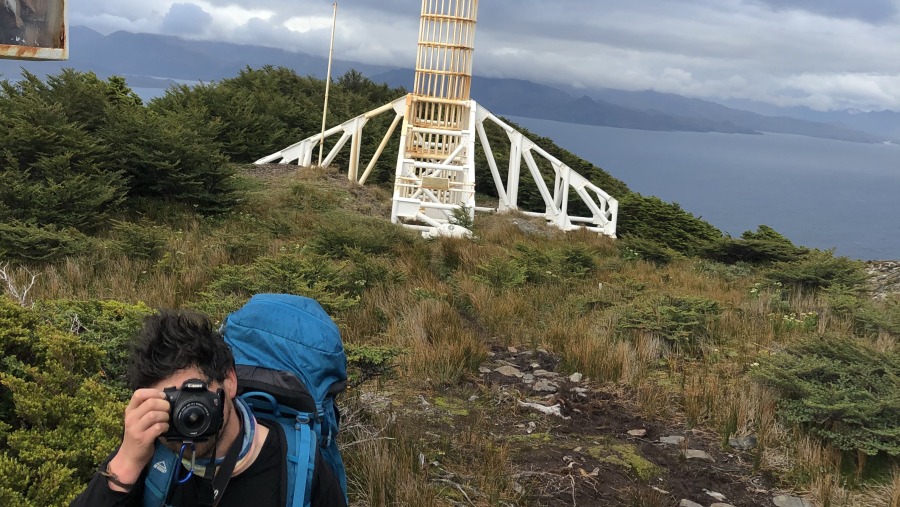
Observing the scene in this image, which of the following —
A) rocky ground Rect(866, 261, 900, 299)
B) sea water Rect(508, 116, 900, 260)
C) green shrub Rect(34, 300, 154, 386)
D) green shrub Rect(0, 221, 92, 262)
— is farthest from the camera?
sea water Rect(508, 116, 900, 260)

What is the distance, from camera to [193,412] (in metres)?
1.54

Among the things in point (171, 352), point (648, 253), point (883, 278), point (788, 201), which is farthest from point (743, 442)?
point (788, 201)

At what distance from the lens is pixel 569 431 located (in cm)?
461

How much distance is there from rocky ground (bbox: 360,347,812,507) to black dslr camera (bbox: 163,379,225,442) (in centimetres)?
210

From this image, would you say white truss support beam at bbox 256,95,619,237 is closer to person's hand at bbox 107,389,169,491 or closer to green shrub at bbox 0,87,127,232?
green shrub at bbox 0,87,127,232

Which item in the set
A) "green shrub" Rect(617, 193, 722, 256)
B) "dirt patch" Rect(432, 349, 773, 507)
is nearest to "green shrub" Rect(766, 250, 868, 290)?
"dirt patch" Rect(432, 349, 773, 507)

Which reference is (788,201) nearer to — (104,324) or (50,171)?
(50,171)

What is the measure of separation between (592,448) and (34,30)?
3.43 meters

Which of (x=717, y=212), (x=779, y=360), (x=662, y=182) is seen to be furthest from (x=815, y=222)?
(x=779, y=360)

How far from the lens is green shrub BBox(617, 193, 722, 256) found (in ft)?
64.8

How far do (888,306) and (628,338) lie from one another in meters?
3.60

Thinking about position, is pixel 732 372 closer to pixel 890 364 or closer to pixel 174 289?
pixel 890 364

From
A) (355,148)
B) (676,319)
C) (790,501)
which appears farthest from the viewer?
(355,148)

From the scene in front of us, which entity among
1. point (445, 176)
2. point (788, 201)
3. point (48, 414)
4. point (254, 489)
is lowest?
point (788, 201)
